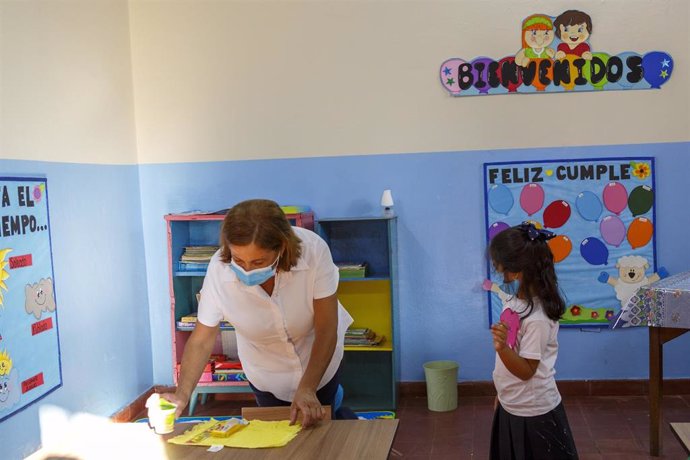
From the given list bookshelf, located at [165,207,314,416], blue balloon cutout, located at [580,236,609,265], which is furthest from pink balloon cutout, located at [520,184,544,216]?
bookshelf, located at [165,207,314,416]

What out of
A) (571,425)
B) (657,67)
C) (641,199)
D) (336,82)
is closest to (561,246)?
(641,199)

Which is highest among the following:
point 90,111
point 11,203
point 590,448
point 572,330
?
point 90,111

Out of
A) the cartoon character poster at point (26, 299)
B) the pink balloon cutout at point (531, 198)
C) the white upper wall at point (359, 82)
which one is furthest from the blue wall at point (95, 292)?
the pink balloon cutout at point (531, 198)

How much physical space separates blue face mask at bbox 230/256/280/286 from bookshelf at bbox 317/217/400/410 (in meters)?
2.33

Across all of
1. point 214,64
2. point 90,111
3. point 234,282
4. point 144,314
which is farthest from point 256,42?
point 234,282

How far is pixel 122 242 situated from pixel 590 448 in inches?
120

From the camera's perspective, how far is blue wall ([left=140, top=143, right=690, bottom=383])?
4.75m

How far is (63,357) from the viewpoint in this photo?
3.92 metres

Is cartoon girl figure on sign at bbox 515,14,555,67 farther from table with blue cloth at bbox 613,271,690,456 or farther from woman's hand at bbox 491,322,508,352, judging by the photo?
woman's hand at bbox 491,322,508,352

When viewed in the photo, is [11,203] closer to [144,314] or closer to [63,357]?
[63,357]

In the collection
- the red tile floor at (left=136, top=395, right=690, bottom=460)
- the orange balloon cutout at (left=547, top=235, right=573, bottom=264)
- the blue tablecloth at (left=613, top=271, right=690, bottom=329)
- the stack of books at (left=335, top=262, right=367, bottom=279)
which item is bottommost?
the red tile floor at (left=136, top=395, right=690, bottom=460)

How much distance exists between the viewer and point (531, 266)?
268cm

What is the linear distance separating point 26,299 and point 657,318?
3052 millimetres

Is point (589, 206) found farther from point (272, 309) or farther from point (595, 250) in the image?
point (272, 309)
